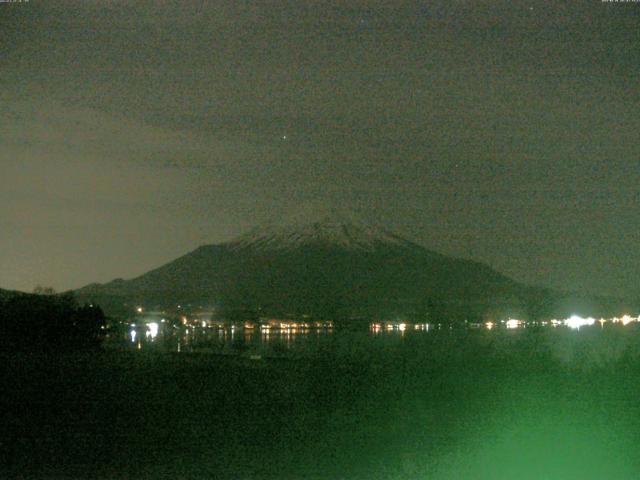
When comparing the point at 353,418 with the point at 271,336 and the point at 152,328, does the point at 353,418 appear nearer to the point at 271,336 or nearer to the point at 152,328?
the point at 271,336

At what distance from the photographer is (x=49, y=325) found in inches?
1800

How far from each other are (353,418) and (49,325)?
104 feet

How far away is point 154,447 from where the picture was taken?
14102mm

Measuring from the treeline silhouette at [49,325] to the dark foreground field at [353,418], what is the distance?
18.2 metres

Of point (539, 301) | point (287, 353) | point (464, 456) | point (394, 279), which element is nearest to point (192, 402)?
point (464, 456)

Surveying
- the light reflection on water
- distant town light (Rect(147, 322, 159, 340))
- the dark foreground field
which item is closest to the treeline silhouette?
the light reflection on water

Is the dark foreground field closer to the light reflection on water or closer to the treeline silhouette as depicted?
the light reflection on water

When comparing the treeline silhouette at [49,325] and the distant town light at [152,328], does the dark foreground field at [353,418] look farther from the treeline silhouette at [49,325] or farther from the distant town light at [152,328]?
the distant town light at [152,328]

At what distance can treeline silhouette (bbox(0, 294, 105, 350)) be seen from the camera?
44.3m

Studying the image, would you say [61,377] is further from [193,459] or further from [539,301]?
[539,301]

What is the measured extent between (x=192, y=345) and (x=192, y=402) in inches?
1310

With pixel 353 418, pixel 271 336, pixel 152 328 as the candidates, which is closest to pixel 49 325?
pixel 271 336

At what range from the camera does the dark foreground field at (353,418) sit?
12930mm

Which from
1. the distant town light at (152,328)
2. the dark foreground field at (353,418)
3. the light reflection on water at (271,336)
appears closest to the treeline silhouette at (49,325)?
the light reflection on water at (271,336)
